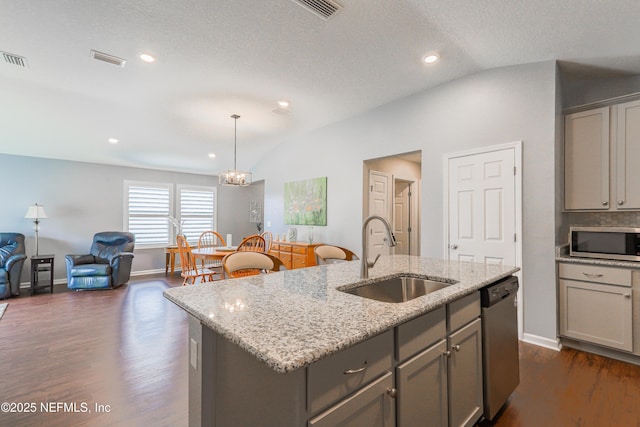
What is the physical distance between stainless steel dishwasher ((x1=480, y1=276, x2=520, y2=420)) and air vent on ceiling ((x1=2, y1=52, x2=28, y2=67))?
15.2 feet

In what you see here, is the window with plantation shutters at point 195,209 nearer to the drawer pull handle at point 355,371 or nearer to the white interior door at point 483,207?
the white interior door at point 483,207

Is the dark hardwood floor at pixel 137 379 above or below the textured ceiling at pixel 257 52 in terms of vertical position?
below

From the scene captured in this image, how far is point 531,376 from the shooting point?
238 centimetres

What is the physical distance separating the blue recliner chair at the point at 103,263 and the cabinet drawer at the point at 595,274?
21.5 ft

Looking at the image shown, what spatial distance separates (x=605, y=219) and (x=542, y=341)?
1455 mm

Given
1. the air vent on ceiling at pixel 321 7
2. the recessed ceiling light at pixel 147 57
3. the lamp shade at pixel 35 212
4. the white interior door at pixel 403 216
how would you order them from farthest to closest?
the white interior door at pixel 403 216, the lamp shade at pixel 35 212, the recessed ceiling light at pixel 147 57, the air vent on ceiling at pixel 321 7

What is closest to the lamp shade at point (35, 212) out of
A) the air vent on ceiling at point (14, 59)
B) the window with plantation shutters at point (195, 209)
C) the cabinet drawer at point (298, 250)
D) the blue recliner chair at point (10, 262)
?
the blue recliner chair at point (10, 262)

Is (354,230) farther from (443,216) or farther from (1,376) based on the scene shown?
(1,376)

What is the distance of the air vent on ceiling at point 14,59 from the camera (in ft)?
9.61

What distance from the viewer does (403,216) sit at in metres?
5.84

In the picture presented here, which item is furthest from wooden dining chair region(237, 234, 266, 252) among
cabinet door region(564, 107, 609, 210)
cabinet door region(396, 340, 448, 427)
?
cabinet door region(564, 107, 609, 210)

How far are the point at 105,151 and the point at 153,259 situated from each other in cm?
256

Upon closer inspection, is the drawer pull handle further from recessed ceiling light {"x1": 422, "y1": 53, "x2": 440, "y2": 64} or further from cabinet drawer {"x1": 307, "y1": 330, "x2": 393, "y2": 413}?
recessed ceiling light {"x1": 422, "y1": 53, "x2": 440, "y2": 64}

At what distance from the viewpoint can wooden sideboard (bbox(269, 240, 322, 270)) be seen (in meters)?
4.95
